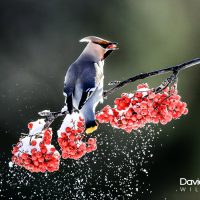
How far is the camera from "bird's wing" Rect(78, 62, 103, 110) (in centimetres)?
321

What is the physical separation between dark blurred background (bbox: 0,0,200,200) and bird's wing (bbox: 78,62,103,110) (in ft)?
19.4

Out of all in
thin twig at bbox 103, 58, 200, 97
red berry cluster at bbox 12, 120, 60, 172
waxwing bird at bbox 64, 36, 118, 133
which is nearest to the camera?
thin twig at bbox 103, 58, 200, 97

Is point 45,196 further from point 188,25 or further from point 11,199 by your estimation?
point 188,25

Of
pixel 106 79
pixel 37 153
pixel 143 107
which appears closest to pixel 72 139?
pixel 37 153

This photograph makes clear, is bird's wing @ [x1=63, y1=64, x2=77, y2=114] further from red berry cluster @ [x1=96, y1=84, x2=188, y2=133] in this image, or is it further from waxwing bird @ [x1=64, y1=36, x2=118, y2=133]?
red berry cluster @ [x1=96, y1=84, x2=188, y2=133]

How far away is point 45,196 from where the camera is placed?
32.0 ft

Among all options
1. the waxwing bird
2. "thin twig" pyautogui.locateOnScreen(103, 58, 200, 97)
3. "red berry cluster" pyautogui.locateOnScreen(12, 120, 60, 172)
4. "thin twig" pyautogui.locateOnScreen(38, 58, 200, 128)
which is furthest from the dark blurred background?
"thin twig" pyautogui.locateOnScreen(103, 58, 200, 97)

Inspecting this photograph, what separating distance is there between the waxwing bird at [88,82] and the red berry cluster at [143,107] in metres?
0.16

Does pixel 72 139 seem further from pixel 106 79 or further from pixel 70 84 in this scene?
pixel 106 79

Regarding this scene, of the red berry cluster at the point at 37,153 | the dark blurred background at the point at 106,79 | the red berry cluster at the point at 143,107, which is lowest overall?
the red berry cluster at the point at 37,153

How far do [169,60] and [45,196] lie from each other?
4671 millimetres

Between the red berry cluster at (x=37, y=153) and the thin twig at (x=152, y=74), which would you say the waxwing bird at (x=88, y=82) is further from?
the red berry cluster at (x=37, y=153)

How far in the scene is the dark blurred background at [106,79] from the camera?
988cm

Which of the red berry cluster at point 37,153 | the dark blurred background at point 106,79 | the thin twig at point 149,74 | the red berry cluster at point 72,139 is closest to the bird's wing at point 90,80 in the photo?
the red berry cluster at point 72,139
